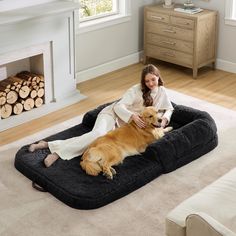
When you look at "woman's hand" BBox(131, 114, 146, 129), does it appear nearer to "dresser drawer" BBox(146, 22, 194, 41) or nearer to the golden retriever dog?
the golden retriever dog

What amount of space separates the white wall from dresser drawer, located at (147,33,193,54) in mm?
246

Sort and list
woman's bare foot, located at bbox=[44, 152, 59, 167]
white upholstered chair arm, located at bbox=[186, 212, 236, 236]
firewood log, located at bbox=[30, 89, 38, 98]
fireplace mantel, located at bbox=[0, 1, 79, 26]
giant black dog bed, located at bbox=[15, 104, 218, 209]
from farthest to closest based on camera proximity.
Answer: firewood log, located at bbox=[30, 89, 38, 98]
fireplace mantel, located at bbox=[0, 1, 79, 26]
woman's bare foot, located at bbox=[44, 152, 59, 167]
giant black dog bed, located at bbox=[15, 104, 218, 209]
white upholstered chair arm, located at bbox=[186, 212, 236, 236]

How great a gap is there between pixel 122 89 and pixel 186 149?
1770 millimetres

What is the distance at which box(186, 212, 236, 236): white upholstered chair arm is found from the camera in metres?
2.30

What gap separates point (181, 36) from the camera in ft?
19.0

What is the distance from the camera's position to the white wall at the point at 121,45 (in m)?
5.71

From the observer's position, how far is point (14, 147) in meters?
4.29

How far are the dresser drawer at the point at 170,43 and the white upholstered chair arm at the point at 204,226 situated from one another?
354 cm

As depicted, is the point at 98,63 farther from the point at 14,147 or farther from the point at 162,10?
the point at 14,147

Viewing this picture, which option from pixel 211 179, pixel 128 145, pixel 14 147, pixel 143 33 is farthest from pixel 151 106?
pixel 143 33

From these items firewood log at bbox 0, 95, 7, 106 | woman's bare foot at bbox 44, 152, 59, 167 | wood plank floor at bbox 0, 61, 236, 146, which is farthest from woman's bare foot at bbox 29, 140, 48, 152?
firewood log at bbox 0, 95, 7, 106

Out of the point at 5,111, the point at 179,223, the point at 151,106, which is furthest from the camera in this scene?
the point at 5,111

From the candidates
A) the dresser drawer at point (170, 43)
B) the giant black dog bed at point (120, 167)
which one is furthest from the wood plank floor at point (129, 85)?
the giant black dog bed at point (120, 167)

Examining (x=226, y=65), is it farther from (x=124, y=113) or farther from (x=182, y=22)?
(x=124, y=113)
